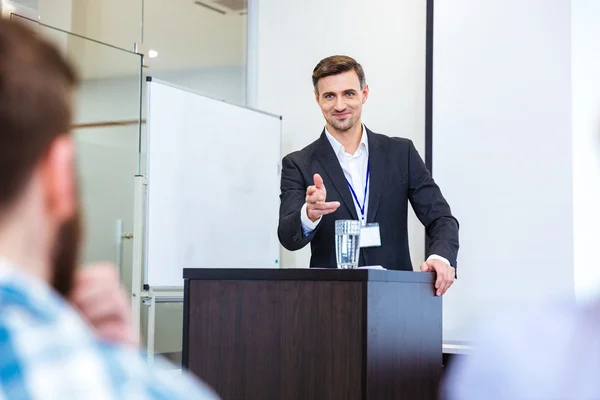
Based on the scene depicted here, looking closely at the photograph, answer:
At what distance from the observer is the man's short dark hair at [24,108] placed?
0.55 metres

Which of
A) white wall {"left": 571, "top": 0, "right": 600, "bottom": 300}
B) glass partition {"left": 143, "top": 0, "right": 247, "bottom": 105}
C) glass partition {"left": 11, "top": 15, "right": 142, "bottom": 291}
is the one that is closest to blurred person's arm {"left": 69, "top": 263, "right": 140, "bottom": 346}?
white wall {"left": 571, "top": 0, "right": 600, "bottom": 300}

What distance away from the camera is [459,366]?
70cm

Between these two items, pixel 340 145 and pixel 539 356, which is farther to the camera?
pixel 340 145

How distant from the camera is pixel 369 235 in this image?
3160 mm

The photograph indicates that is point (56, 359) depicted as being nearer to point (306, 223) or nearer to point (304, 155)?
point (306, 223)

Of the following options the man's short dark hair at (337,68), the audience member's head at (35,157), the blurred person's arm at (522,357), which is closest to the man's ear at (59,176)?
the audience member's head at (35,157)

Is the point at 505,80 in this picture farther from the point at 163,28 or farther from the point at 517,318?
the point at 517,318

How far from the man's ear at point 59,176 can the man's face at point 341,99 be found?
2.97 metres

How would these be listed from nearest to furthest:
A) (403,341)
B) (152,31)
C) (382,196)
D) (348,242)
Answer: (403,341), (348,242), (382,196), (152,31)

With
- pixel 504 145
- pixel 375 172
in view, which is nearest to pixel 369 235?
pixel 375 172

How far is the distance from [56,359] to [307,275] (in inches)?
78.8

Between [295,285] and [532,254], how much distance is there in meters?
2.00

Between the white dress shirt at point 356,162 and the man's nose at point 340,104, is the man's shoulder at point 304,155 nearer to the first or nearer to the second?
the white dress shirt at point 356,162

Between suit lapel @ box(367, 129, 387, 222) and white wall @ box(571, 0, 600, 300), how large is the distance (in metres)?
1.08
